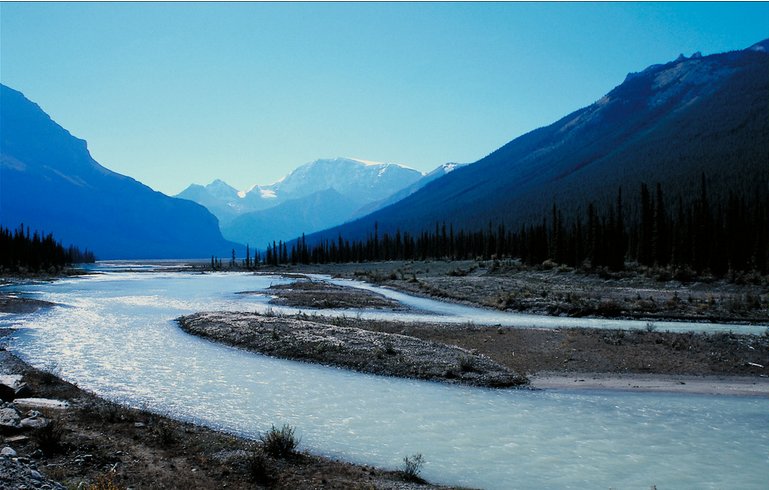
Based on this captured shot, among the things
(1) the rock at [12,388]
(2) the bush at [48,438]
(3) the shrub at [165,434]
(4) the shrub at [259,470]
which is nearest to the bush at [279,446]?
(4) the shrub at [259,470]

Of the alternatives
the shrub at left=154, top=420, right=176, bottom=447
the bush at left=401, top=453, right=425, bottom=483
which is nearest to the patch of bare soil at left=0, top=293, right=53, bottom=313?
the shrub at left=154, top=420, right=176, bottom=447

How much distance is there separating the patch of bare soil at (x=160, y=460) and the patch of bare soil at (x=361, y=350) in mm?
8223

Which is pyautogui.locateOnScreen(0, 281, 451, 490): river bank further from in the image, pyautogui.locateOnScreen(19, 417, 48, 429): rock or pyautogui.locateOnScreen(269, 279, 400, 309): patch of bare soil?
pyautogui.locateOnScreen(269, 279, 400, 309): patch of bare soil

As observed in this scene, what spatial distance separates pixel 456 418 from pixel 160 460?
7072 millimetres

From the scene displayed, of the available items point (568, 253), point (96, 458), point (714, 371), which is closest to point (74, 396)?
point (96, 458)

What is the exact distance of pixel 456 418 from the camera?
13297 mm

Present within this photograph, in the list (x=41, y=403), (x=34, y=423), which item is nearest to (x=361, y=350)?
(x=41, y=403)

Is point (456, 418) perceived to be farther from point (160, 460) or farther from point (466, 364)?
point (160, 460)

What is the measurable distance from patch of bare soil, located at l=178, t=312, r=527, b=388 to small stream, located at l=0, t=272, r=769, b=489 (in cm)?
89

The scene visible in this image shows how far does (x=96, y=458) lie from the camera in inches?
361

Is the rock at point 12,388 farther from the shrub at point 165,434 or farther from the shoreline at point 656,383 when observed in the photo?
the shoreline at point 656,383

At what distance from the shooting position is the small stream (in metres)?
10.2

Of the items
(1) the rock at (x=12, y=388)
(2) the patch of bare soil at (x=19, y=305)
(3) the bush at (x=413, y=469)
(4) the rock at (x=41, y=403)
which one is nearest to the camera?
(3) the bush at (x=413, y=469)

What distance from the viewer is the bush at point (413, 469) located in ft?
30.2
